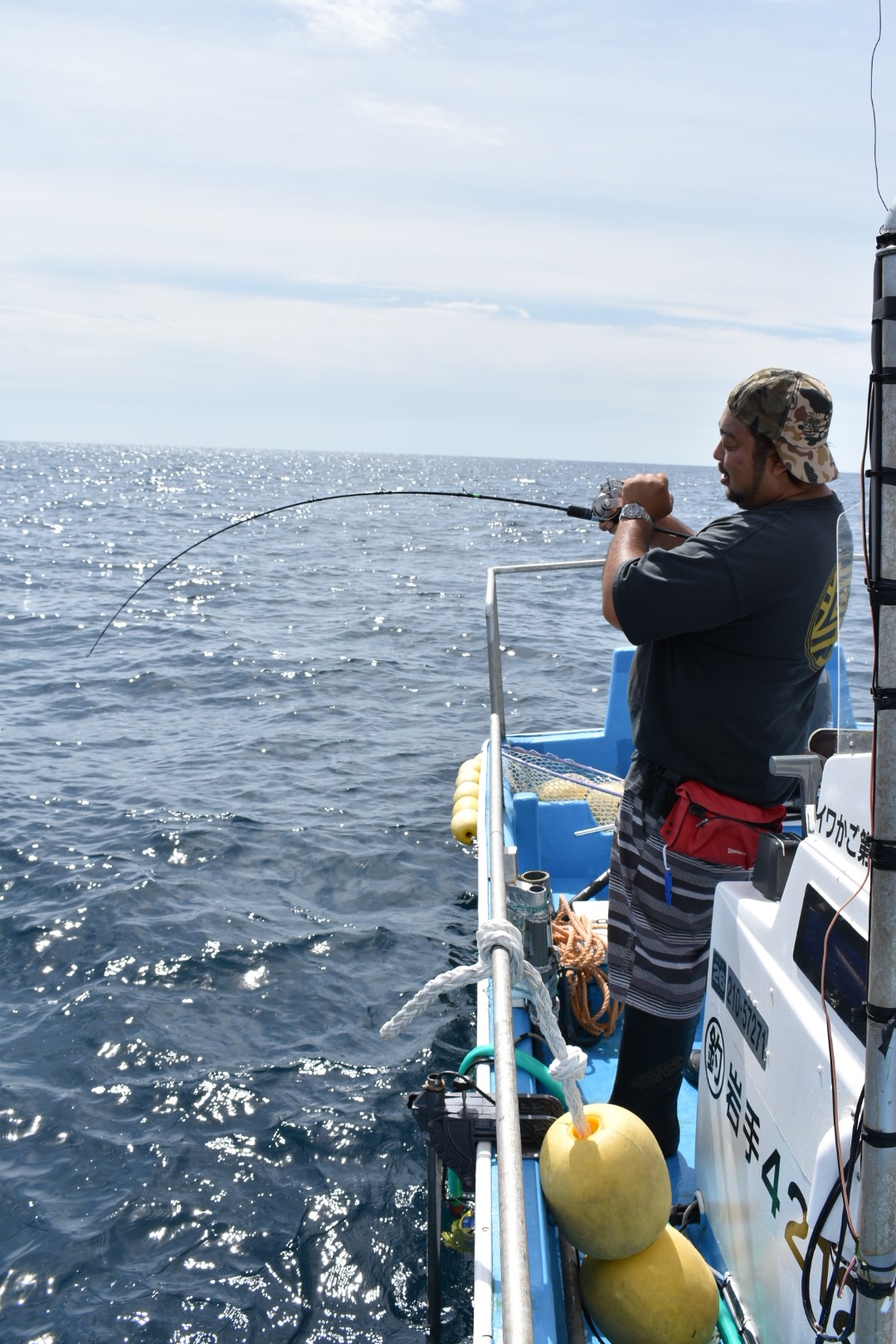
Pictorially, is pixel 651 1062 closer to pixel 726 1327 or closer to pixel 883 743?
pixel 726 1327

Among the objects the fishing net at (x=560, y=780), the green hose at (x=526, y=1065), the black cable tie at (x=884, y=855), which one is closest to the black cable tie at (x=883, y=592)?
the black cable tie at (x=884, y=855)

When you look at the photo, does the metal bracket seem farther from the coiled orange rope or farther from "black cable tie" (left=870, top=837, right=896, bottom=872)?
"black cable tie" (left=870, top=837, right=896, bottom=872)

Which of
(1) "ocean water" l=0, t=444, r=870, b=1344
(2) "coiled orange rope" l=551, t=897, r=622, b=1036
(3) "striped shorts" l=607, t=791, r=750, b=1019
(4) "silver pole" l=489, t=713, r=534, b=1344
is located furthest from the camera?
(2) "coiled orange rope" l=551, t=897, r=622, b=1036

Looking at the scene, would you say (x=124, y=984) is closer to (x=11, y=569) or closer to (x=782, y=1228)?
(x=782, y=1228)

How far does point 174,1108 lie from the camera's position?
4504mm

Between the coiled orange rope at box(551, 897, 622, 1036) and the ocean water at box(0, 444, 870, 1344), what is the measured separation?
909mm

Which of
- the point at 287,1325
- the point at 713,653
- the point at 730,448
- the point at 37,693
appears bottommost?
the point at 287,1325

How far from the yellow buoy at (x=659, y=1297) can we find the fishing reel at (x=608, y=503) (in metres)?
1.60

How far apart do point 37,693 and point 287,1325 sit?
884cm

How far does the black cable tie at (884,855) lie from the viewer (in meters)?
1.21

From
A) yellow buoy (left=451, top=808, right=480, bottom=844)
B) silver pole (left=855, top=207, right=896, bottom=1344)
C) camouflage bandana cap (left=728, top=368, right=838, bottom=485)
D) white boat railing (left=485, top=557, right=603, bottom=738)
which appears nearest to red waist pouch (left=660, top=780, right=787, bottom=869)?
camouflage bandana cap (left=728, top=368, right=838, bottom=485)

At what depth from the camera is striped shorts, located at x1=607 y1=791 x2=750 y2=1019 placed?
2521 millimetres

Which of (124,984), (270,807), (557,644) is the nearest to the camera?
(124,984)

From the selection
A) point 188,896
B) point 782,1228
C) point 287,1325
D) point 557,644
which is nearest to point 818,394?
point 782,1228
